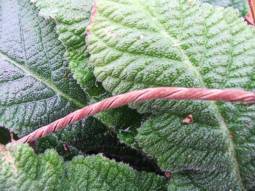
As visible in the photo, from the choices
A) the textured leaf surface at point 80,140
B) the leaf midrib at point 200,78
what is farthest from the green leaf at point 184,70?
the textured leaf surface at point 80,140

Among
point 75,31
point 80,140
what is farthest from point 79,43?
point 80,140

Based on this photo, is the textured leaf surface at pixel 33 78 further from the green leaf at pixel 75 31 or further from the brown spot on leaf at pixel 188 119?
the brown spot on leaf at pixel 188 119

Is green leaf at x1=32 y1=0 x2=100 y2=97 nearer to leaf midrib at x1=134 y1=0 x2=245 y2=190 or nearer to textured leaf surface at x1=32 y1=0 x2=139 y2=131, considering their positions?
textured leaf surface at x1=32 y1=0 x2=139 y2=131

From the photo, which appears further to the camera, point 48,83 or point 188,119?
point 48,83

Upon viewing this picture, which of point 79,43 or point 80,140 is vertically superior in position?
point 79,43

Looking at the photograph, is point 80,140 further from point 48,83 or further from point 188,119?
point 188,119

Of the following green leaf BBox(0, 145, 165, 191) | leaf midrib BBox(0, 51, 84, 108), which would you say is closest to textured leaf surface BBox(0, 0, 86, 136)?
leaf midrib BBox(0, 51, 84, 108)
